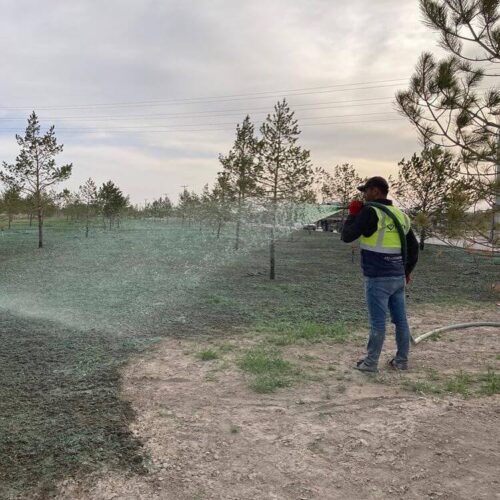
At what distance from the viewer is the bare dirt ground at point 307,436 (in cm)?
257

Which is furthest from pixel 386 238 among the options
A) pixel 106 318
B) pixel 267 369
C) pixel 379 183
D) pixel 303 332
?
pixel 106 318

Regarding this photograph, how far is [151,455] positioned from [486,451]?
7.50 feet

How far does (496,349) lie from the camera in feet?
17.9

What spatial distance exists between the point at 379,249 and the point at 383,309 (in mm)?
609

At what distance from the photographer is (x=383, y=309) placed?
14.3 feet

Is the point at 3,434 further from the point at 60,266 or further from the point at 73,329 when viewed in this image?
the point at 60,266

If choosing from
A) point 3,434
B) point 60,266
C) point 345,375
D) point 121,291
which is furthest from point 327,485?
point 60,266

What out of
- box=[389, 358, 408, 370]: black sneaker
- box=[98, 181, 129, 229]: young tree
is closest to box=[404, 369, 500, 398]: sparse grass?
box=[389, 358, 408, 370]: black sneaker

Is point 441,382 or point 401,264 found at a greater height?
point 401,264

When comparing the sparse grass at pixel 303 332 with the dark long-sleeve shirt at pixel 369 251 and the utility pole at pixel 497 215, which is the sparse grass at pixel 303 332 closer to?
the dark long-sleeve shirt at pixel 369 251

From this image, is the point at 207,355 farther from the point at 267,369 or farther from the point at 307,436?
the point at 307,436

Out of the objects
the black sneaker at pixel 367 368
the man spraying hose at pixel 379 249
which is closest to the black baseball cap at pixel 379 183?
the man spraying hose at pixel 379 249

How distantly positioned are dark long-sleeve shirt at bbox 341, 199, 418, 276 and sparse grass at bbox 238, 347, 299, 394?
133cm

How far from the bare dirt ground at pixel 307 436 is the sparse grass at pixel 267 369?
0.11 m
